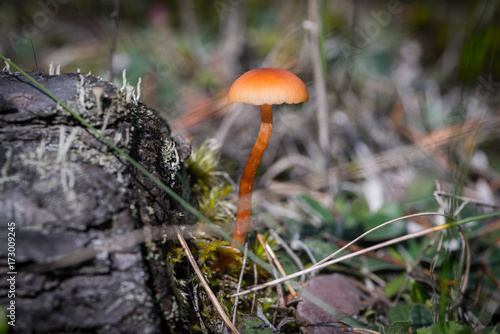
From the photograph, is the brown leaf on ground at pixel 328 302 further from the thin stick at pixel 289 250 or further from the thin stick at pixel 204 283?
the thin stick at pixel 204 283

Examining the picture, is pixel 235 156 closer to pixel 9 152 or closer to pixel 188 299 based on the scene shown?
pixel 188 299

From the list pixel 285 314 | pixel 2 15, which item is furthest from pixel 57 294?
pixel 2 15

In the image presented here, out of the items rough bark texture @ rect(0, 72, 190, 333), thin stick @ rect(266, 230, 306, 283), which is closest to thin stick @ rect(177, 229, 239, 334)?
rough bark texture @ rect(0, 72, 190, 333)

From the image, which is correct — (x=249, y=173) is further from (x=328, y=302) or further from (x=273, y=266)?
(x=328, y=302)

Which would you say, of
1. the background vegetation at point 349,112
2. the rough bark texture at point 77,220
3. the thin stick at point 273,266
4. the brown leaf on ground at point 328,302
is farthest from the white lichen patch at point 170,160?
the brown leaf on ground at point 328,302

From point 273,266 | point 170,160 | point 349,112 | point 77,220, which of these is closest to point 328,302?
point 273,266

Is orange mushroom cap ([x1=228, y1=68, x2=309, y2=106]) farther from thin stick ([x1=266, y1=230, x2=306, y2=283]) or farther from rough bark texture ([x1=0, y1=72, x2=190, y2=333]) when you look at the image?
thin stick ([x1=266, y1=230, x2=306, y2=283])
